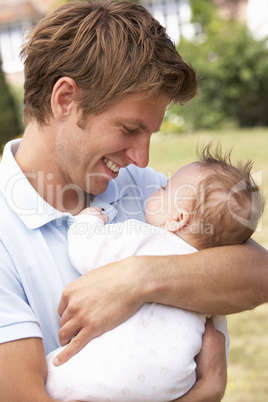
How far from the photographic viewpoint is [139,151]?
87.7 inches

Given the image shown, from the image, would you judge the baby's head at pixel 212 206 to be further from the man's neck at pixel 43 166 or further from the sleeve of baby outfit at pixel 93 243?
the man's neck at pixel 43 166

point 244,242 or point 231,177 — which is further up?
point 231,177

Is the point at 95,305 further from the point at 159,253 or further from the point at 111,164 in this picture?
the point at 111,164

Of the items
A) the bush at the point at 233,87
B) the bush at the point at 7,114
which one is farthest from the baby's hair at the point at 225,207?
the bush at the point at 233,87

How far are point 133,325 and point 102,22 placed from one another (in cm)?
115

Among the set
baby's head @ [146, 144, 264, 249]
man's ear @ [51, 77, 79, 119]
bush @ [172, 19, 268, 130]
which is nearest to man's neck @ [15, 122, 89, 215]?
man's ear @ [51, 77, 79, 119]

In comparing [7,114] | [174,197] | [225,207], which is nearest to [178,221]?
[174,197]

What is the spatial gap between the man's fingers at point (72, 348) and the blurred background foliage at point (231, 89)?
1367 cm

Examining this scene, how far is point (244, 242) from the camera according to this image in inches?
87.5

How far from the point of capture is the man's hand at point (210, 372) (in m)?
1.86

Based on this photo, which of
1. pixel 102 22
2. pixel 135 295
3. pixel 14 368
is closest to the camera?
pixel 14 368

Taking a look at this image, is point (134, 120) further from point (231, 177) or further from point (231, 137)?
point (231, 137)

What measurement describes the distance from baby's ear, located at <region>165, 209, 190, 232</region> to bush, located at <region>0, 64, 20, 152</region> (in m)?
12.0

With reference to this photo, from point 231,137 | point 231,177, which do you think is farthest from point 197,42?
point 231,177
